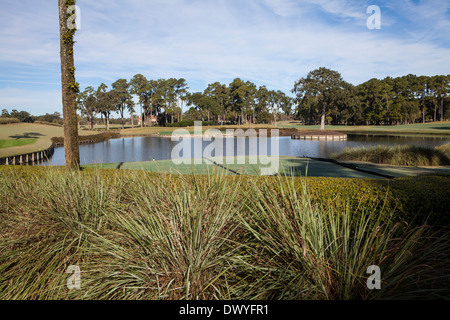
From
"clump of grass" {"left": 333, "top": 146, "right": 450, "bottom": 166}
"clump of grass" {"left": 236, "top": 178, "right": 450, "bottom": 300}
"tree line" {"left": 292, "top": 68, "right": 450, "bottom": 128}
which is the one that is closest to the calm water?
"clump of grass" {"left": 333, "top": 146, "right": 450, "bottom": 166}

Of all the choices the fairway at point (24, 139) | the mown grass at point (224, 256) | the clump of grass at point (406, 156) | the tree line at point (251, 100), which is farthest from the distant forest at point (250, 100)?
the mown grass at point (224, 256)

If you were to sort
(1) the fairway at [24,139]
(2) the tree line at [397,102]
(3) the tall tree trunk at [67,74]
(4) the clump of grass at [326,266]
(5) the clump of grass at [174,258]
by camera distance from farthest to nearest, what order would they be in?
1. (2) the tree line at [397,102]
2. (1) the fairway at [24,139]
3. (3) the tall tree trunk at [67,74]
4. (5) the clump of grass at [174,258]
5. (4) the clump of grass at [326,266]

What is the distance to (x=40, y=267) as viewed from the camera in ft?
8.84

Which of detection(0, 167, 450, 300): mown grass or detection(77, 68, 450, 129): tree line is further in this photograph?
detection(77, 68, 450, 129): tree line

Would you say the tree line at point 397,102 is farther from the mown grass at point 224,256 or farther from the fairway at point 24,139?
the mown grass at point 224,256

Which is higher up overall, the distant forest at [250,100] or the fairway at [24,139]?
the distant forest at [250,100]

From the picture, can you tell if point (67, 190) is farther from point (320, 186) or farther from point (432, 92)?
point (432, 92)

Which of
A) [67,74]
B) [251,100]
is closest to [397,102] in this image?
[251,100]

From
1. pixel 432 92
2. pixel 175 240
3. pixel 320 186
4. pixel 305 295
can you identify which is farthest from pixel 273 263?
pixel 432 92

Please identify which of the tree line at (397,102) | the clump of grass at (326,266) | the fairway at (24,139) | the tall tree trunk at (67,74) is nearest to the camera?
the clump of grass at (326,266)

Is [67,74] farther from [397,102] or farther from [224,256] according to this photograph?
[397,102]

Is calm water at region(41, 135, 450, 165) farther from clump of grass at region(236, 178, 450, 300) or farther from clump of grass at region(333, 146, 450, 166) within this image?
clump of grass at region(236, 178, 450, 300)

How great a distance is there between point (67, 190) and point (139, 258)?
185 centimetres
